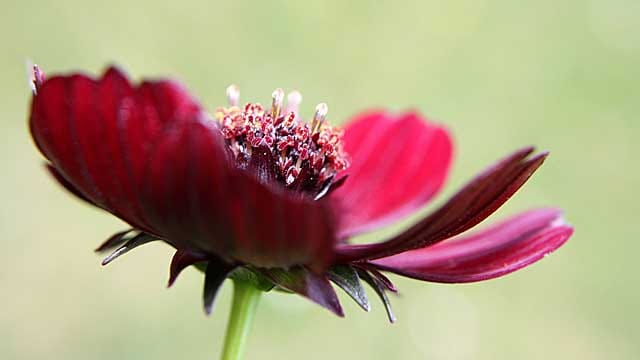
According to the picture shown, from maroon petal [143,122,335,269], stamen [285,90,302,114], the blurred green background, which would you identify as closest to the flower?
maroon petal [143,122,335,269]

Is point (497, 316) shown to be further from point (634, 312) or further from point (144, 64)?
point (144, 64)

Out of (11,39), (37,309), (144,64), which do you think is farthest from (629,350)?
(11,39)

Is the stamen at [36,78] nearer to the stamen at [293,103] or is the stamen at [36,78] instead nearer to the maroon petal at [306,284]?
the maroon petal at [306,284]

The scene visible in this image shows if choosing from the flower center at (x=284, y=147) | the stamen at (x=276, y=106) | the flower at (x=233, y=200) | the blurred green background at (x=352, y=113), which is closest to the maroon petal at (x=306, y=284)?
the flower at (x=233, y=200)

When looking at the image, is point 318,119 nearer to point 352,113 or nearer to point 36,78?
point 36,78

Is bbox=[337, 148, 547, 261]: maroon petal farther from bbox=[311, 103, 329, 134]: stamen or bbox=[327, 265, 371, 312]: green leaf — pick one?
bbox=[311, 103, 329, 134]: stamen

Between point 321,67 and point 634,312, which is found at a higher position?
point 321,67
